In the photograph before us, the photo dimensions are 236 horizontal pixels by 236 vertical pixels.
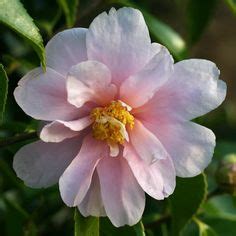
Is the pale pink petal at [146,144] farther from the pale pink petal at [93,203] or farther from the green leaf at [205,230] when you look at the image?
the green leaf at [205,230]

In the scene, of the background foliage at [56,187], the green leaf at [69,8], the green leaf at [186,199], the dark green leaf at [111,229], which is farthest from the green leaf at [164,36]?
the dark green leaf at [111,229]

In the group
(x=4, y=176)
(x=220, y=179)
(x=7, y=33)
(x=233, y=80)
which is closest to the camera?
(x=220, y=179)

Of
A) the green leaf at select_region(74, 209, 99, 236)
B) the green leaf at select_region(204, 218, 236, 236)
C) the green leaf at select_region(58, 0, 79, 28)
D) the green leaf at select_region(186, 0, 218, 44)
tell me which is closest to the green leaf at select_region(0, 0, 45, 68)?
the green leaf at select_region(74, 209, 99, 236)

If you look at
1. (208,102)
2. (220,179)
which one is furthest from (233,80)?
(208,102)

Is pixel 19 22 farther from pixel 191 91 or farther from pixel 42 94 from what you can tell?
pixel 191 91

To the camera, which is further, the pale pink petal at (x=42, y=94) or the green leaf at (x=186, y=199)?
the green leaf at (x=186, y=199)

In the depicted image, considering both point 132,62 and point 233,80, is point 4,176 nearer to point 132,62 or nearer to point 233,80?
point 132,62
